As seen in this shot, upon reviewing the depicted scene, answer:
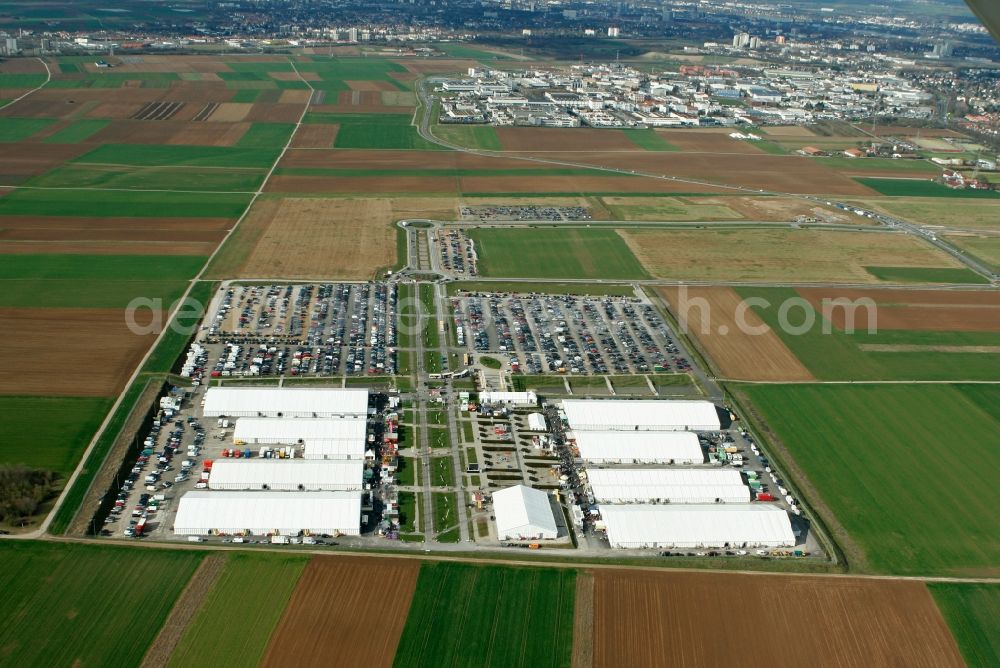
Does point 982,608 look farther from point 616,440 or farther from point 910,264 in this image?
point 910,264

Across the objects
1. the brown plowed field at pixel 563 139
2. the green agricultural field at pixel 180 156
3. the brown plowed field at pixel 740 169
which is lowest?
the green agricultural field at pixel 180 156

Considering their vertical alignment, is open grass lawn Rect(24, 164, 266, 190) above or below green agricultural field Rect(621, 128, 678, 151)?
below

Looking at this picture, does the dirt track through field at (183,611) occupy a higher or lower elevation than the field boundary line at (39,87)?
lower

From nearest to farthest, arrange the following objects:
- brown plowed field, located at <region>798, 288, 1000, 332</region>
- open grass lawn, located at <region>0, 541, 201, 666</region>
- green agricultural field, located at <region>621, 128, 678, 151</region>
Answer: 1. open grass lawn, located at <region>0, 541, 201, 666</region>
2. brown plowed field, located at <region>798, 288, 1000, 332</region>
3. green agricultural field, located at <region>621, 128, 678, 151</region>

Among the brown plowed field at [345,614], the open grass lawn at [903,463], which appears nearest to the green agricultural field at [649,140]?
the open grass lawn at [903,463]

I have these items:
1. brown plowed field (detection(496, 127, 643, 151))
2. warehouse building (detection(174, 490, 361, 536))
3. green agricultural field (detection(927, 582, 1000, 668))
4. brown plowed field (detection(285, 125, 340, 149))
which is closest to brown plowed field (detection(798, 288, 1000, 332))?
green agricultural field (detection(927, 582, 1000, 668))

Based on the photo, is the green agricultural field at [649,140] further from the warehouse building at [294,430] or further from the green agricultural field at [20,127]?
the warehouse building at [294,430]

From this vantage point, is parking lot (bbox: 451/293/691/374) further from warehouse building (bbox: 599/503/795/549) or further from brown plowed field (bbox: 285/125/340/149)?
brown plowed field (bbox: 285/125/340/149)
